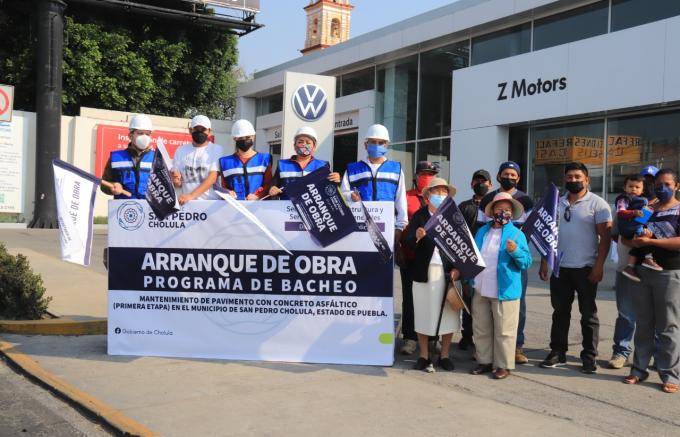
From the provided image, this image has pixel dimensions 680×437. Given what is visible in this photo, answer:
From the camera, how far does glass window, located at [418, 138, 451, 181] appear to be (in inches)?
735

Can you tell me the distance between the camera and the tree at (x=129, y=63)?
84.2ft

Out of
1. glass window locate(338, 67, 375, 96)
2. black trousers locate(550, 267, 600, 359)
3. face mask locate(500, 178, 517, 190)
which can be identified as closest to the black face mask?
face mask locate(500, 178, 517, 190)

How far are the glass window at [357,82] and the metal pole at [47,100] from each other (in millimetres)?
9866

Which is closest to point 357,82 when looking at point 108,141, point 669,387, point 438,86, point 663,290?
point 438,86

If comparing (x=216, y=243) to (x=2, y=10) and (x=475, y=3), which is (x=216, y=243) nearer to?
(x=475, y=3)

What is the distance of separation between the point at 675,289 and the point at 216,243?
387 centimetres

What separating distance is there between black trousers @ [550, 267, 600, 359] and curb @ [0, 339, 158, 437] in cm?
376

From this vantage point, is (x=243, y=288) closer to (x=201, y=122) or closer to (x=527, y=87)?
(x=201, y=122)

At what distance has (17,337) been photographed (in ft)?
22.6

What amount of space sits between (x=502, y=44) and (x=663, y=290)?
13.3 meters

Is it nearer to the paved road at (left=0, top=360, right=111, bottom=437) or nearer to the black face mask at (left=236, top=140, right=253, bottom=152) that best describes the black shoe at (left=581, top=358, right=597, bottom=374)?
the black face mask at (left=236, top=140, right=253, bottom=152)

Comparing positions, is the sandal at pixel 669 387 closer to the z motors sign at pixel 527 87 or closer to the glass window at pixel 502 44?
the z motors sign at pixel 527 87

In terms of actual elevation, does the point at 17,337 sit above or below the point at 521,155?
below

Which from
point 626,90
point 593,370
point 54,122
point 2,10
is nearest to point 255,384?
point 593,370
